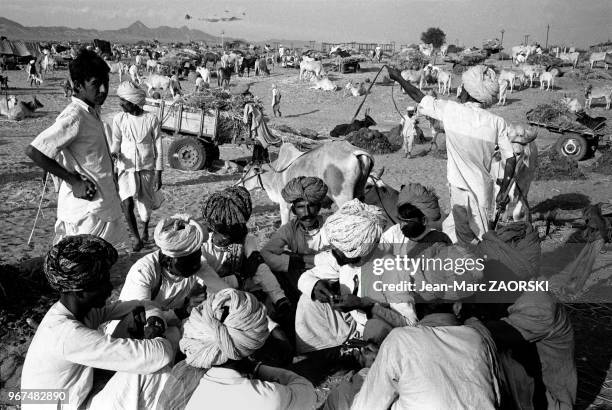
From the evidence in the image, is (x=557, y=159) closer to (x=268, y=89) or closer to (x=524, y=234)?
(x=524, y=234)

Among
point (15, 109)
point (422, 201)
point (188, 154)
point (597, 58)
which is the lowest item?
point (15, 109)

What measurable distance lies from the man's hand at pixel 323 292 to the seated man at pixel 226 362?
1061 millimetres

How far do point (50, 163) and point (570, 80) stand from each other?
32821 mm

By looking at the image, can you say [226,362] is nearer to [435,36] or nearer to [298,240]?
[298,240]

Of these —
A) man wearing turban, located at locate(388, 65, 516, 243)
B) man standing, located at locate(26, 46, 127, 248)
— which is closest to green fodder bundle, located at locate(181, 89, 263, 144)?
man wearing turban, located at locate(388, 65, 516, 243)

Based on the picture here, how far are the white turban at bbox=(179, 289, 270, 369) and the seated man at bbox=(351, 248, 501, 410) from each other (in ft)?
1.93

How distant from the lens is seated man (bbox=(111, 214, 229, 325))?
10.5ft

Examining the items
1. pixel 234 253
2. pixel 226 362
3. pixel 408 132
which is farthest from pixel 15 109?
pixel 226 362

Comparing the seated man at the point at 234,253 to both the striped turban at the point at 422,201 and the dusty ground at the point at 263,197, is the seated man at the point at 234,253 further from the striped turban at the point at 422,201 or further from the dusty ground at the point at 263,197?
the dusty ground at the point at 263,197

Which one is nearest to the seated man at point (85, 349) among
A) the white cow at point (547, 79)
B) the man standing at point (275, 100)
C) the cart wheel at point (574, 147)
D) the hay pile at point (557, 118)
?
the cart wheel at point (574, 147)

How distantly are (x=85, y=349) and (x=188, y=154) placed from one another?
9210 mm

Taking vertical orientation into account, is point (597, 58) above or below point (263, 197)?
above

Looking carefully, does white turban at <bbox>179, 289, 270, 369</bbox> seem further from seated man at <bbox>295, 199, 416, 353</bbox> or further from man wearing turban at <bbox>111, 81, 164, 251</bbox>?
man wearing turban at <bbox>111, 81, 164, 251</bbox>

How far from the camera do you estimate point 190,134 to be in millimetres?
11883
